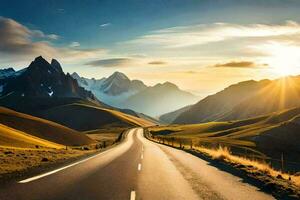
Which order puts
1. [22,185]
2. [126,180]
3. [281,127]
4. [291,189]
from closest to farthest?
[22,185], [291,189], [126,180], [281,127]

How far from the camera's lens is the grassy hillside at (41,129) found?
349 ft

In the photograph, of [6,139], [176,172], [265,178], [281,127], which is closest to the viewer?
[265,178]

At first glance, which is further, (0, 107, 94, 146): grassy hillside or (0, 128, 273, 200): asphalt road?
(0, 107, 94, 146): grassy hillside

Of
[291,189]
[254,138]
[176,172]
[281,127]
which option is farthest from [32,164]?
[281,127]

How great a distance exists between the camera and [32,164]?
22688 millimetres

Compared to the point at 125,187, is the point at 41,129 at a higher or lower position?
higher

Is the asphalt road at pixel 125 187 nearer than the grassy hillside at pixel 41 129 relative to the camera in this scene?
Yes

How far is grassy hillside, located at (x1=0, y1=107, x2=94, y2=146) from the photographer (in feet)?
349

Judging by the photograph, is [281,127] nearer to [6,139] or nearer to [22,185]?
[6,139]

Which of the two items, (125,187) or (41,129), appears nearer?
(125,187)

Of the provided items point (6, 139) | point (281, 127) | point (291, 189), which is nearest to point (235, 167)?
point (291, 189)

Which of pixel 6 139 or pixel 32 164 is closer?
pixel 32 164

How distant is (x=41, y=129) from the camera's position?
368 feet

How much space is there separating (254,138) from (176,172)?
89.5 meters
